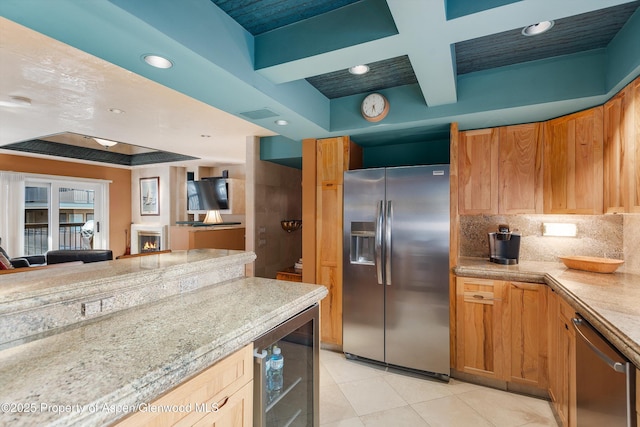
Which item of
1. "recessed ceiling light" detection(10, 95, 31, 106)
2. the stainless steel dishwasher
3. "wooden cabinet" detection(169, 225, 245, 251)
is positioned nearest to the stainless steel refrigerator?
the stainless steel dishwasher

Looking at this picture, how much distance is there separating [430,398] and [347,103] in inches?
102

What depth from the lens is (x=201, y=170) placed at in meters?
6.59

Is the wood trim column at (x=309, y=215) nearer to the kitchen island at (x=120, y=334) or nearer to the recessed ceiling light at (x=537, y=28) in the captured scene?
the kitchen island at (x=120, y=334)

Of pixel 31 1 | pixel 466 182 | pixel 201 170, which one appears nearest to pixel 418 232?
pixel 466 182

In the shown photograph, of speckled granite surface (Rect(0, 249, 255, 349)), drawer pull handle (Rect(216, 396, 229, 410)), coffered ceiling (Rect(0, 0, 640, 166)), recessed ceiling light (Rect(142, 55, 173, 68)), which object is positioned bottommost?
drawer pull handle (Rect(216, 396, 229, 410))

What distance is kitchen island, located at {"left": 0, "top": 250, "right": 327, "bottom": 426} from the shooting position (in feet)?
2.39

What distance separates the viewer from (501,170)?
8.64 ft

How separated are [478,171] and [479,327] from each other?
4.38ft

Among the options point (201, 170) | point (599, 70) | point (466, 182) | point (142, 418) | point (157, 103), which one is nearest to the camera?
point (142, 418)

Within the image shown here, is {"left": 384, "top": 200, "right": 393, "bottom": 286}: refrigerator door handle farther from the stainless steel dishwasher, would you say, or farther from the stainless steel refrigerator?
the stainless steel dishwasher

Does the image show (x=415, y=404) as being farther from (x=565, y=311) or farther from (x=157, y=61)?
(x=157, y=61)

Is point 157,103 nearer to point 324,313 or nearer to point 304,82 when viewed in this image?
point 304,82

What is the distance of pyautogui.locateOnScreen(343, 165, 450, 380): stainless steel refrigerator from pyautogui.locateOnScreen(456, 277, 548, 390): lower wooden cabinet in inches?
5.9

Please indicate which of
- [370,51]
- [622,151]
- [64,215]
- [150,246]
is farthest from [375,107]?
[64,215]
